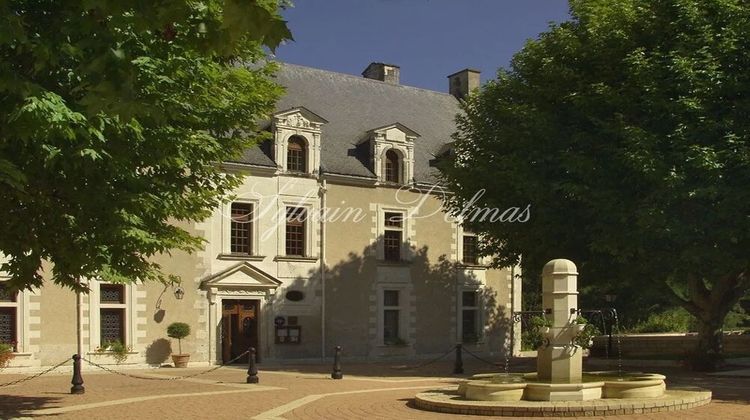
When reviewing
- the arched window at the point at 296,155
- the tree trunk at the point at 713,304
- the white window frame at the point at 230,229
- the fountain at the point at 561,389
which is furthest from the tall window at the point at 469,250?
the fountain at the point at 561,389

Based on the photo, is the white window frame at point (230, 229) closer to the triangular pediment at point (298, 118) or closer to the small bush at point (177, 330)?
the small bush at point (177, 330)

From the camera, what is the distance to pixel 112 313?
26594 millimetres

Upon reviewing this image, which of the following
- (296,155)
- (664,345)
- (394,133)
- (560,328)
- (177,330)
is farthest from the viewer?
(394,133)

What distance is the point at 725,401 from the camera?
15234 mm

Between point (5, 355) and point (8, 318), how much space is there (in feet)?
4.14

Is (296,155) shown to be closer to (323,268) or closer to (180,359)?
(323,268)

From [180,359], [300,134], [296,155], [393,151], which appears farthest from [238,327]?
[393,151]

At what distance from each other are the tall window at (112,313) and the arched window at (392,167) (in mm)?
10849

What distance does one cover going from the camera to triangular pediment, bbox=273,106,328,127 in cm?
2988

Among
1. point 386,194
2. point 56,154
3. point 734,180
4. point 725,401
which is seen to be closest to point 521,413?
point 725,401

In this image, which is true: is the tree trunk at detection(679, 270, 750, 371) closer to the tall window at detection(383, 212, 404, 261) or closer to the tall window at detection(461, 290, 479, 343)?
the tall window at detection(461, 290, 479, 343)

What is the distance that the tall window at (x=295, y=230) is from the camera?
30.4m

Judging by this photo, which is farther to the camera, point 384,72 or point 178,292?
point 384,72

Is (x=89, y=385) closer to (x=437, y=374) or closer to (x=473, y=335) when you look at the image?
(x=437, y=374)
